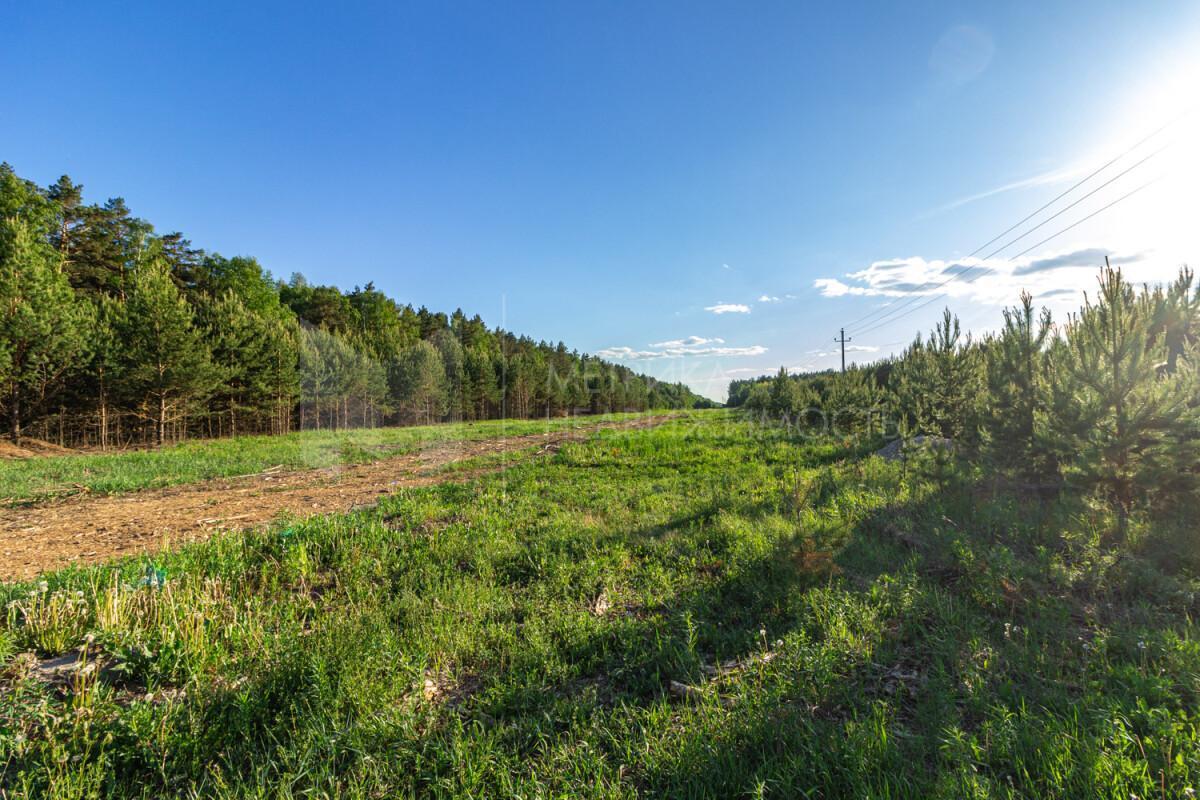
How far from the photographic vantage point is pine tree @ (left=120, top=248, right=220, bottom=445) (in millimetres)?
23406

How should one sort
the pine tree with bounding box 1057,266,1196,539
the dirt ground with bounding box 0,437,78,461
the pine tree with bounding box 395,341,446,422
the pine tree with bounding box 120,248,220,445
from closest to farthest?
the pine tree with bounding box 1057,266,1196,539, the dirt ground with bounding box 0,437,78,461, the pine tree with bounding box 120,248,220,445, the pine tree with bounding box 395,341,446,422

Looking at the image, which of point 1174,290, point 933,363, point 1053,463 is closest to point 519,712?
point 1053,463

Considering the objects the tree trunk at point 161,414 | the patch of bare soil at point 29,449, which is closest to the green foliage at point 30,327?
the patch of bare soil at point 29,449

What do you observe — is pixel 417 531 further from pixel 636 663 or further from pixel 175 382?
pixel 175 382

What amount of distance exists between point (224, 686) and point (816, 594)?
18.9 ft

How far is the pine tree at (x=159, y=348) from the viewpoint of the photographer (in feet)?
76.8

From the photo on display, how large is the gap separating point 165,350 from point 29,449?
25.6 ft

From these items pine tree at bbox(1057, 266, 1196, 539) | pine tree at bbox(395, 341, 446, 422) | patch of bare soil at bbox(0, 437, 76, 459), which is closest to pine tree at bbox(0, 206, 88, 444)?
patch of bare soil at bbox(0, 437, 76, 459)

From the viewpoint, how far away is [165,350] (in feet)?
78.0

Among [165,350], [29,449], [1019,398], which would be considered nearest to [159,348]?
[165,350]

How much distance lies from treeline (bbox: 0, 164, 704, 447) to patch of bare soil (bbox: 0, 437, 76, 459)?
2.39ft

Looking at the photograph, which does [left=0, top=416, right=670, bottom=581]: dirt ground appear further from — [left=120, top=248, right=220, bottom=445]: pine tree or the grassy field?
[left=120, top=248, right=220, bottom=445]: pine tree

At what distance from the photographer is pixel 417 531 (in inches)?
294

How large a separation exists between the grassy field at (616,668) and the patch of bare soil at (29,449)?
27035mm
